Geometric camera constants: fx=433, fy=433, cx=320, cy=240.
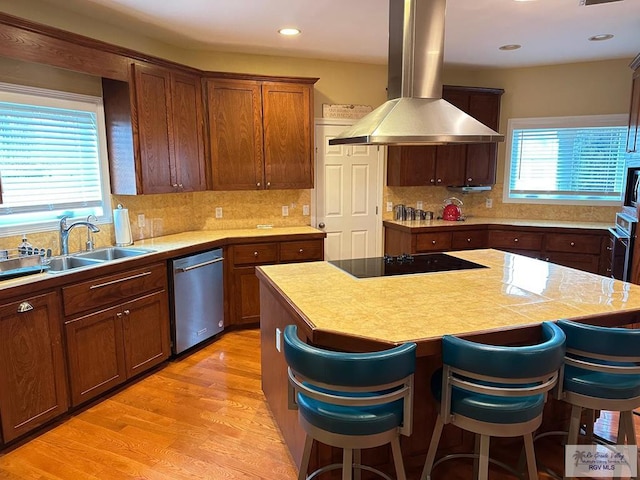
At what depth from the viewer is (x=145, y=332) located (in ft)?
10.4

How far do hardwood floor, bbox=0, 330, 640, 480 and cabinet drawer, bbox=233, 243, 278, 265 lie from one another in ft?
3.71

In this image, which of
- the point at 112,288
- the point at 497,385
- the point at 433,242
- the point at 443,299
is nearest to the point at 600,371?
the point at 497,385

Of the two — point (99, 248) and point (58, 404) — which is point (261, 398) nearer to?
point (58, 404)

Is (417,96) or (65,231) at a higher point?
(417,96)

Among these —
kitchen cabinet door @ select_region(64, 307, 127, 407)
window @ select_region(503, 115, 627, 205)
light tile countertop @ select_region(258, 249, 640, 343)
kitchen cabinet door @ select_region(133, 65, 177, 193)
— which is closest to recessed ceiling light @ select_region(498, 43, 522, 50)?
window @ select_region(503, 115, 627, 205)

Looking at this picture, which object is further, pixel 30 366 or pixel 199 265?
pixel 199 265

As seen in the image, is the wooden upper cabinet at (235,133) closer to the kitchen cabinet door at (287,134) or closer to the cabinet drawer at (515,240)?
the kitchen cabinet door at (287,134)

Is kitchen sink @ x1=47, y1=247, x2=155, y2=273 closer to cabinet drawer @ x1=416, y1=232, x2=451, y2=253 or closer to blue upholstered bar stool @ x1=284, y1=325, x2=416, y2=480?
A: blue upholstered bar stool @ x1=284, y1=325, x2=416, y2=480

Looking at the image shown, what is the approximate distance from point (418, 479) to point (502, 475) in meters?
0.44

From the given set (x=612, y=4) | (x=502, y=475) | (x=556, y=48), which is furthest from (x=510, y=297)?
(x=556, y=48)

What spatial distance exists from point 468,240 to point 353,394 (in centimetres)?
357

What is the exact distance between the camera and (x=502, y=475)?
215cm

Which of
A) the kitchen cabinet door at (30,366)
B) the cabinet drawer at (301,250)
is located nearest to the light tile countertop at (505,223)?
the cabinet drawer at (301,250)

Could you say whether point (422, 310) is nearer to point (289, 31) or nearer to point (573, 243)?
point (289, 31)
